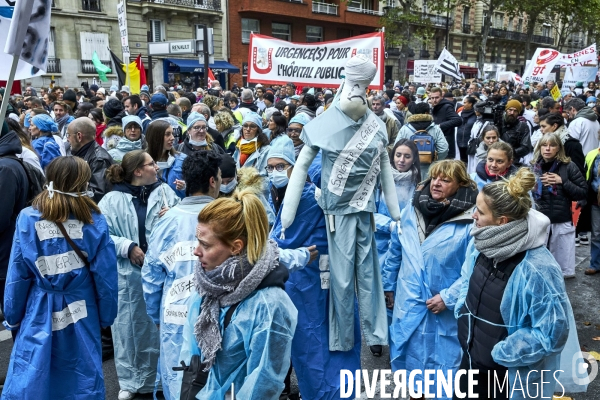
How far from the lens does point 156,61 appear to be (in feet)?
97.1

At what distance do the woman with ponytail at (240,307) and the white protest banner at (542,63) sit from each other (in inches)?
678

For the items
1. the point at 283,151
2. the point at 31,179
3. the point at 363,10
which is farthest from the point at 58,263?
the point at 363,10

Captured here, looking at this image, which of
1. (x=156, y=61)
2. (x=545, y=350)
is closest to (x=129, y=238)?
(x=545, y=350)

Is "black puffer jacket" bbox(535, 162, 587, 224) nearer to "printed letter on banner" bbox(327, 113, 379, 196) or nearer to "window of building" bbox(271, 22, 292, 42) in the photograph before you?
"printed letter on banner" bbox(327, 113, 379, 196)

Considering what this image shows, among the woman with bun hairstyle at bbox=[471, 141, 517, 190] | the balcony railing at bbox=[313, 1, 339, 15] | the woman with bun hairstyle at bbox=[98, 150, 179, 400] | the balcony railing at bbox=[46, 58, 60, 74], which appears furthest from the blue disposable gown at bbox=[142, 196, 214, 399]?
the balcony railing at bbox=[313, 1, 339, 15]

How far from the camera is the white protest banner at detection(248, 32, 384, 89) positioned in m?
8.09

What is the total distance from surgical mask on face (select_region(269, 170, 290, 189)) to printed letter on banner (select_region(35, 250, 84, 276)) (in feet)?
4.97

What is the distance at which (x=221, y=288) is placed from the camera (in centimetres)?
206

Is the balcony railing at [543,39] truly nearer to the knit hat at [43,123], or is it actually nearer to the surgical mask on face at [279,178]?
the knit hat at [43,123]

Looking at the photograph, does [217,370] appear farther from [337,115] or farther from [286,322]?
[337,115]

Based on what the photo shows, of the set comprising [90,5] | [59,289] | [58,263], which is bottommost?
[59,289]

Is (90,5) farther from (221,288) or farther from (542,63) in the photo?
(221,288)

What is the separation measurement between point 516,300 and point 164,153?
3.38 metres

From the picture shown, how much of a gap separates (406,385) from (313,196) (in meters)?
1.47
